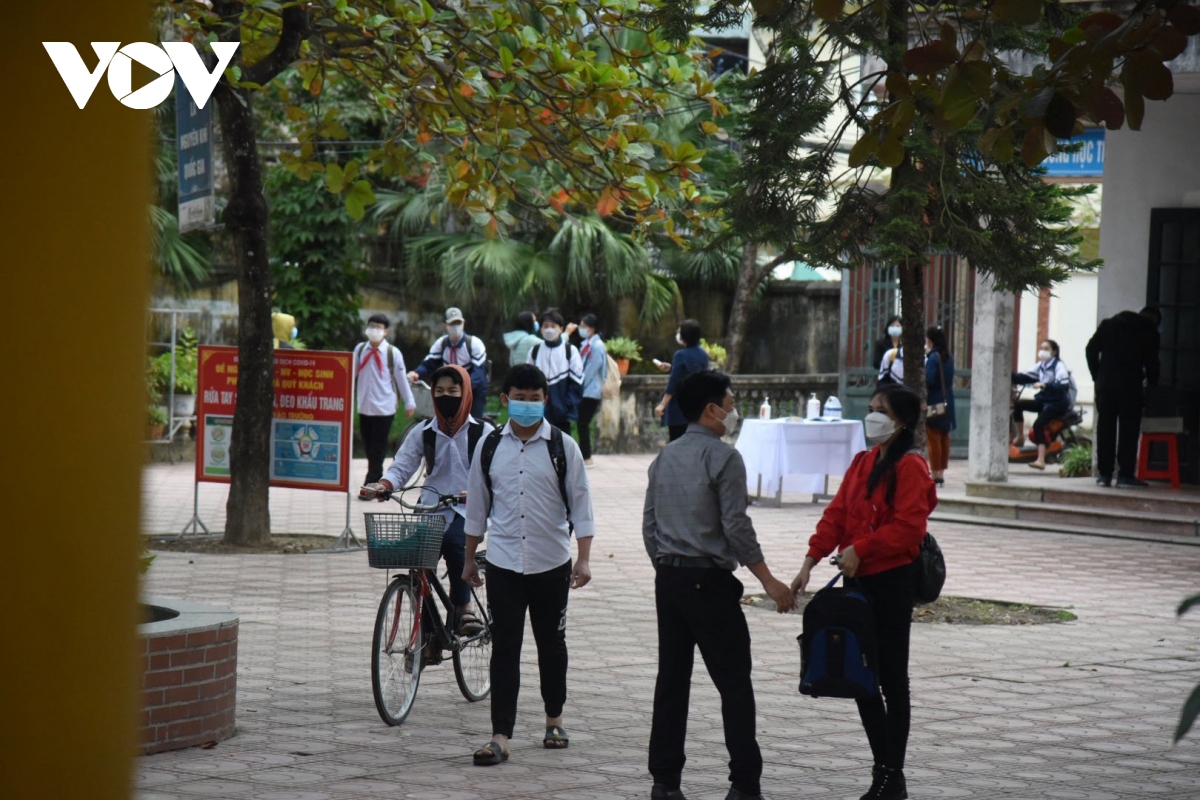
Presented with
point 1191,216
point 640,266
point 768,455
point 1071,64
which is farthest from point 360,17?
point 640,266

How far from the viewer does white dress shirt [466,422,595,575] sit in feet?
22.0

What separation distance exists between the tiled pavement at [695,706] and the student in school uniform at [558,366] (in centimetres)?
594

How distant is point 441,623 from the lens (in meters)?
7.49

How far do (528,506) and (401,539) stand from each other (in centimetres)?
73

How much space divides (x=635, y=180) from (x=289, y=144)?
12.2m

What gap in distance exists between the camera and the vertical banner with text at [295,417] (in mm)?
13156

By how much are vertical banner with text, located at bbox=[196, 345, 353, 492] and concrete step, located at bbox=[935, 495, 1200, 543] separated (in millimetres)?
7031

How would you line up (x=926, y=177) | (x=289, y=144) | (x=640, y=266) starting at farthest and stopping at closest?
(x=640, y=266), (x=289, y=144), (x=926, y=177)

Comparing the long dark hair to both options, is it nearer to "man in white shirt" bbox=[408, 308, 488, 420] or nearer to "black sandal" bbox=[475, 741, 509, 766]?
"black sandal" bbox=[475, 741, 509, 766]

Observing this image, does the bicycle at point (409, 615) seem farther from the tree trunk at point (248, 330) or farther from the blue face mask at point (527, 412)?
the tree trunk at point (248, 330)

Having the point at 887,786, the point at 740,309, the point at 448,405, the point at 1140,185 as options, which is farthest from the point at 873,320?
the point at 887,786

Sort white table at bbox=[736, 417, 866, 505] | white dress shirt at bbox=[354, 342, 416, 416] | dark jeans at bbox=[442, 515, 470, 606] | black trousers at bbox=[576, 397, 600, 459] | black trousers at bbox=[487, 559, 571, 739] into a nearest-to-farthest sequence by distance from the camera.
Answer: black trousers at bbox=[487, 559, 571, 739] < dark jeans at bbox=[442, 515, 470, 606] < white dress shirt at bbox=[354, 342, 416, 416] < white table at bbox=[736, 417, 866, 505] < black trousers at bbox=[576, 397, 600, 459]

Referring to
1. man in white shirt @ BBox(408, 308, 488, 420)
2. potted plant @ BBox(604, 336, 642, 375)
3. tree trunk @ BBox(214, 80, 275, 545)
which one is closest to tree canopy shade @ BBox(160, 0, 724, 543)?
tree trunk @ BBox(214, 80, 275, 545)

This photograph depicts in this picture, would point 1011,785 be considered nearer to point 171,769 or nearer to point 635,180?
point 171,769
